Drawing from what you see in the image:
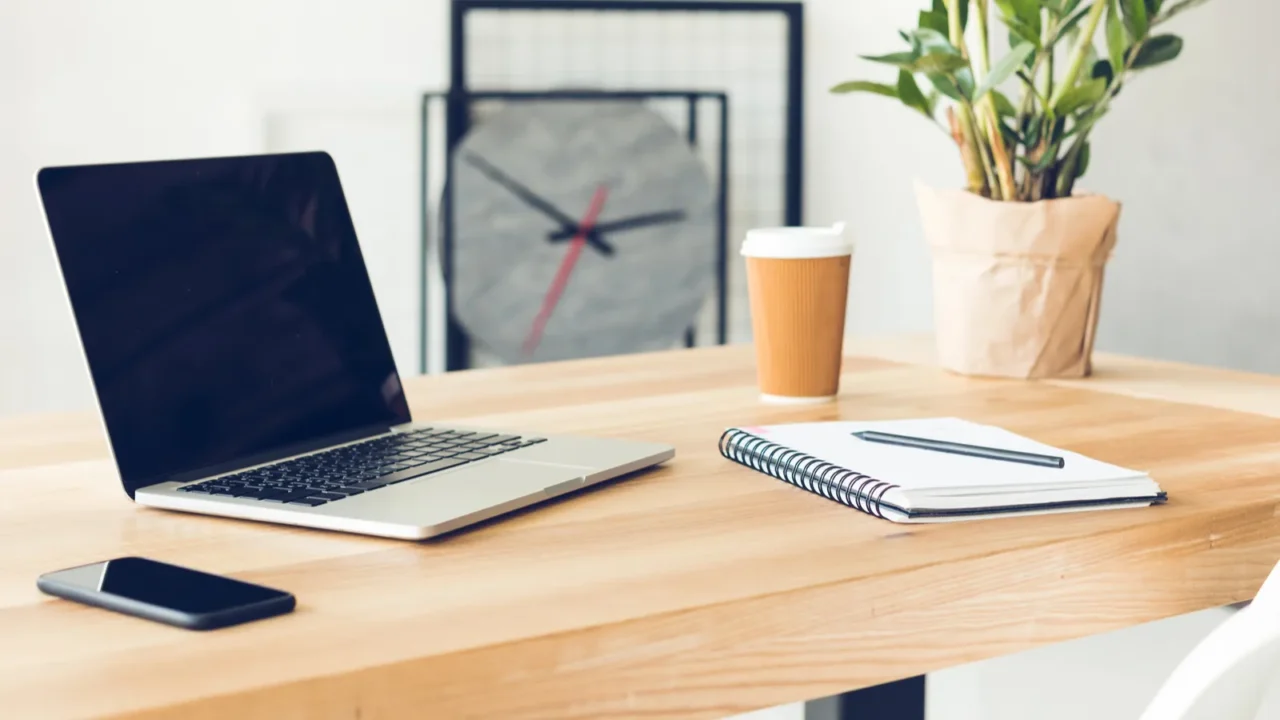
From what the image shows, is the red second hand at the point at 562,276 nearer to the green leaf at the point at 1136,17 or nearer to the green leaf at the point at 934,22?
the green leaf at the point at 934,22

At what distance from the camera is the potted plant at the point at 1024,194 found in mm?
1208

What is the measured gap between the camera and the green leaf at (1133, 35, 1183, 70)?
123 cm

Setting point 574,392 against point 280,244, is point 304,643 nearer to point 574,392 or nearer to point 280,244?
point 280,244

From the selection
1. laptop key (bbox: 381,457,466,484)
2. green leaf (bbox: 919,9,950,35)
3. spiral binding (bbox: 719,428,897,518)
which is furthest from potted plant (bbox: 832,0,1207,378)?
laptop key (bbox: 381,457,466,484)

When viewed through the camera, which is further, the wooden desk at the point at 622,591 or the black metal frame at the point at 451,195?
the black metal frame at the point at 451,195

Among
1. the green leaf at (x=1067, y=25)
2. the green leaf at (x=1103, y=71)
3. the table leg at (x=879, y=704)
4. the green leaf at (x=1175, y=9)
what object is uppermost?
the green leaf at (x=1175, y=9)

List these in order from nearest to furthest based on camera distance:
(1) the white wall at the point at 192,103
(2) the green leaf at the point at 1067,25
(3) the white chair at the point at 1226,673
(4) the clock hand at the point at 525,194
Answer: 1. (3) the white chair at the point at 1226,673
2. (2) the green leaf at the point at 1067,25
3. (1) the white wall at the point at 192,103
4. (4) the clock hand at the point at 525,194

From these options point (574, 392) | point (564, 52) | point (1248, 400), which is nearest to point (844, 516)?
point (574, 392)

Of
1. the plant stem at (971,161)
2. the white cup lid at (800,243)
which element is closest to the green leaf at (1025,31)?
the plant stem at (971,161)

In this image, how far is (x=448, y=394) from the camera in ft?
3.77

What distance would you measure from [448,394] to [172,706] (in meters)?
0.69

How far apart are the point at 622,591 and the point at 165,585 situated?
20 cm

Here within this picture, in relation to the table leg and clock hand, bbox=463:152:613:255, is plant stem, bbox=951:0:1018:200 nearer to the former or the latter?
the table leg

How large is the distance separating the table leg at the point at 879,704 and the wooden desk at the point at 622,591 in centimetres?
23
